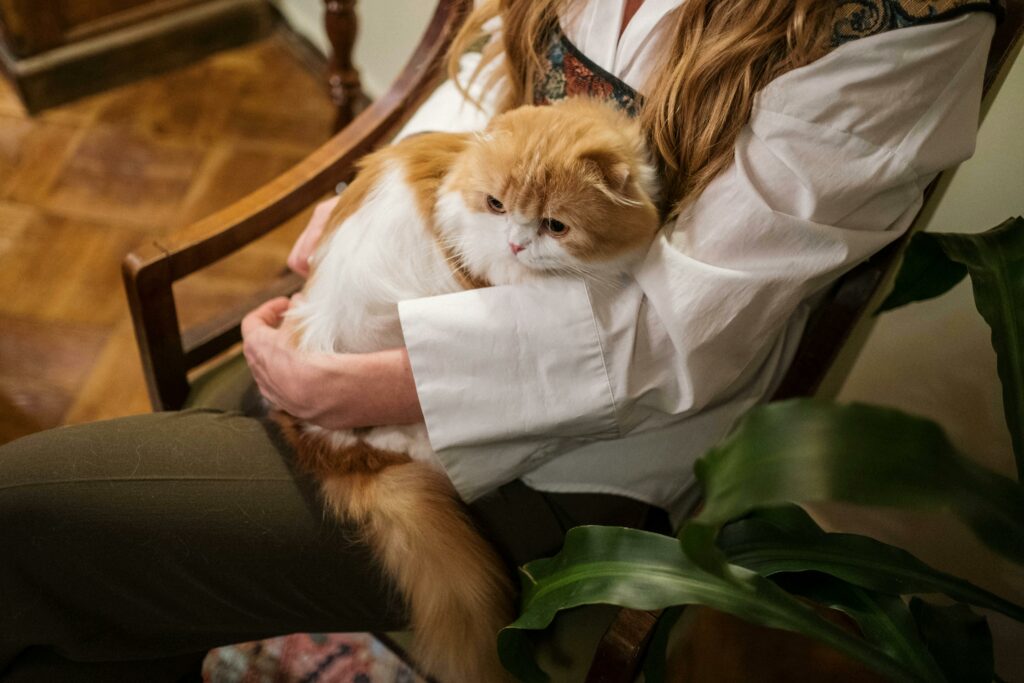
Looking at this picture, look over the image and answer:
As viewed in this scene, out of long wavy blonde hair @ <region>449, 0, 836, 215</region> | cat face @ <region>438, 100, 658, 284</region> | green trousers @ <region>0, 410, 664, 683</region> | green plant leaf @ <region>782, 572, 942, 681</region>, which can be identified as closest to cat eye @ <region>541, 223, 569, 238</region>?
cat face @ <region>438, 100, 658, 284</region>

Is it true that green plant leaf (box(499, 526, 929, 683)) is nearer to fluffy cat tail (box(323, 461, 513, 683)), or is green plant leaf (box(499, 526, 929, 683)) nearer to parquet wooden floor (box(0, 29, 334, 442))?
fluffy cat tail (box(323, 461, 513, 683))

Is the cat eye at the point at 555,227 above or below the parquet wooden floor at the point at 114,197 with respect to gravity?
above

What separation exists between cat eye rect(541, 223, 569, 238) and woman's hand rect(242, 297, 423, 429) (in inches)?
7.1

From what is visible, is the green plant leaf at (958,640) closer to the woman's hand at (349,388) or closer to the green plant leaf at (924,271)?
the green plant leaf at (924,271)

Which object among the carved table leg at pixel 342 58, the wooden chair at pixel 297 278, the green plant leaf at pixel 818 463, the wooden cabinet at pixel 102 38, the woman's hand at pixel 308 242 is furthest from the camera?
the wooden cabinet at pixel 102 38

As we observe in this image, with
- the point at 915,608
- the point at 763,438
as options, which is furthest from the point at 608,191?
the point at 915,608

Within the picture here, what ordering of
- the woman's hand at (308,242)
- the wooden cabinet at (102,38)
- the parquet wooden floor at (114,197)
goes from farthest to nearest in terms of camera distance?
the wooden cabinet at (102,38) < the parquet wooden floor at (114,197) < the woman's hand at (308,242)

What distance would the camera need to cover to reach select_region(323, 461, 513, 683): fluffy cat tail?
0.68 m

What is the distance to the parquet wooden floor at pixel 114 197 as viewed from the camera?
138 cm

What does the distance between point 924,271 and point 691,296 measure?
24cm

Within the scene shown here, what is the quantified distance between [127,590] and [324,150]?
0.52 metres

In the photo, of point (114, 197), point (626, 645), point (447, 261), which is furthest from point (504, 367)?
point (114, 197)

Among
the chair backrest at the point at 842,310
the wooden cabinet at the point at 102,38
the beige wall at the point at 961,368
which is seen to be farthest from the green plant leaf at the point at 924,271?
the wooden cabinet at the point at 102,38

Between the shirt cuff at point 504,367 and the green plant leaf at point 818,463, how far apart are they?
0.81 ft
